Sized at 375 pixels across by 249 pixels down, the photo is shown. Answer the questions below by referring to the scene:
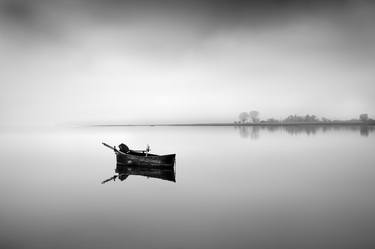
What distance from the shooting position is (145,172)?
83.9 feet

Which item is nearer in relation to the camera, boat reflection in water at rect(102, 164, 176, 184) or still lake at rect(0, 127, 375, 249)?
still lake at rect(0, 127, 375, 249)

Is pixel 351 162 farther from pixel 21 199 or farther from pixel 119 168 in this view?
pixel 21 199

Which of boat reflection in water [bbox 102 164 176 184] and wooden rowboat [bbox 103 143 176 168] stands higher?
wooden rowboat [bbox 103 143 176 168]

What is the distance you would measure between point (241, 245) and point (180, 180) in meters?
13.0

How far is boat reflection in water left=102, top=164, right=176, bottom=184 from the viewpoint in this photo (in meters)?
23.5

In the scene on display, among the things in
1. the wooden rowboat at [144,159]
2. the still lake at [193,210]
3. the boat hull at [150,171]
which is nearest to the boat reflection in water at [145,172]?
the boat hull at [150,171]

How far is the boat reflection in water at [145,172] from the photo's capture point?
77.2ft

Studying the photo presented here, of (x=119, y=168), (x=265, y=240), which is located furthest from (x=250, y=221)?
(x=119, y=168)

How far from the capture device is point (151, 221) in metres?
12.5

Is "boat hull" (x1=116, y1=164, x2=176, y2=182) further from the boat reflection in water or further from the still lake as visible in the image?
the still lake

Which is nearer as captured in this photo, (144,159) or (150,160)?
(150,160)

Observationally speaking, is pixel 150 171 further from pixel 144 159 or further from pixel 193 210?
pixel 193 210

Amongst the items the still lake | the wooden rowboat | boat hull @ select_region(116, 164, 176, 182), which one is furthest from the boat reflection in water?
the still lake

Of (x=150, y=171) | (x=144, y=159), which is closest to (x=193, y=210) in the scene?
(x=144, y=159)
